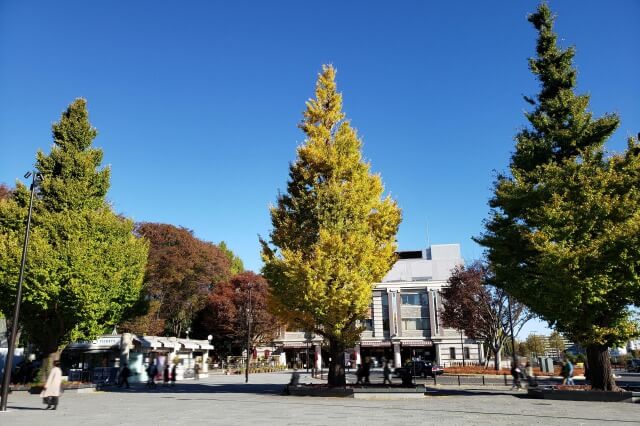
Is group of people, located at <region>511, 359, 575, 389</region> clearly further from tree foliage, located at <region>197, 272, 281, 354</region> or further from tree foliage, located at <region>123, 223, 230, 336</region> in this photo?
tree foliage, located at <region>123, 223, 230, 336</region>

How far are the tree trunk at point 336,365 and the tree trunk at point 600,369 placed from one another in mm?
9665

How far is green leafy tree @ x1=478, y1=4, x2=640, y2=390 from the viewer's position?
55.3ft

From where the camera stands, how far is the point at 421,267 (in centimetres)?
5969

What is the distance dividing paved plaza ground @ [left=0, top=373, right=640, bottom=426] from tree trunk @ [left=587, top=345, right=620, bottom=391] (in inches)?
65.2

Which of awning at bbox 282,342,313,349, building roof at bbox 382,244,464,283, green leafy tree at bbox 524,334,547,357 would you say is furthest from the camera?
green leafy tree at bbox 524,334,547,357

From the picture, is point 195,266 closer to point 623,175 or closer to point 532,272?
point 532,272

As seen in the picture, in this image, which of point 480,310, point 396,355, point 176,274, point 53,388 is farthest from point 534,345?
point 53,388

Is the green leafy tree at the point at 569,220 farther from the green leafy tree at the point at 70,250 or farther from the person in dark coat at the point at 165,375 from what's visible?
the person in dark coat at the point at 165,375

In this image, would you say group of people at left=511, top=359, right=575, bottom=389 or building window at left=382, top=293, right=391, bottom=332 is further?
building window at left=382, top=293, right=391, bottom=332

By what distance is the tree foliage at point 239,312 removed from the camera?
168ft

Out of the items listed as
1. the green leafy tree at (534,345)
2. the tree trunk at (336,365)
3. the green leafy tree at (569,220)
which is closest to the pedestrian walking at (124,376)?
the tree trunk at (336,365)

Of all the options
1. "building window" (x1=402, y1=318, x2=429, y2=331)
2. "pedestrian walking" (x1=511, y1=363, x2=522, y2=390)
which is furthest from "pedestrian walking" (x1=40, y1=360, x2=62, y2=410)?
"building window" (x1=402, y1=318, x2=429, y2=331)

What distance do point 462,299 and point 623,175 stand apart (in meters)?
21.3

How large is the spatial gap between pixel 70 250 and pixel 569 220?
2224 cm
